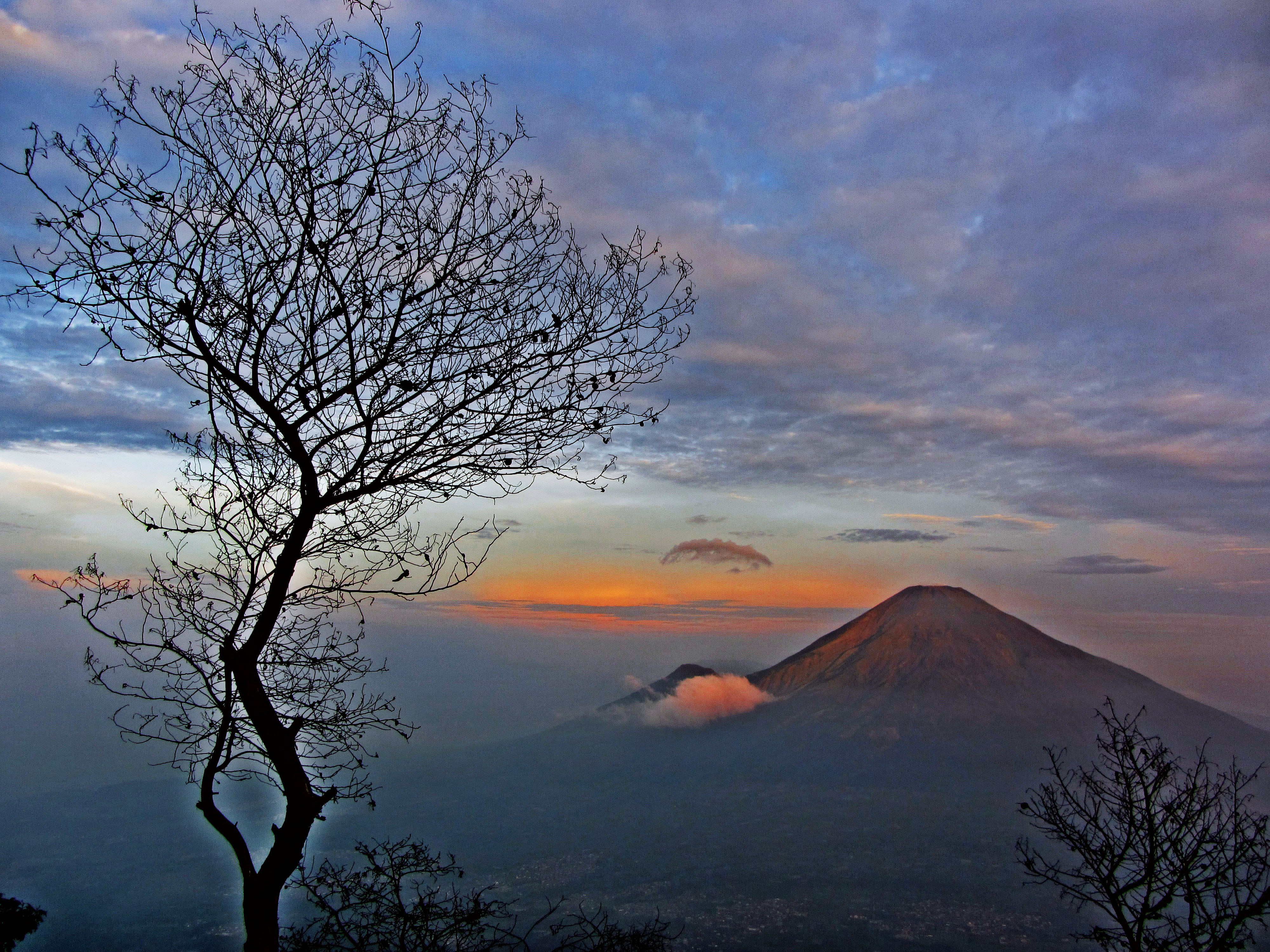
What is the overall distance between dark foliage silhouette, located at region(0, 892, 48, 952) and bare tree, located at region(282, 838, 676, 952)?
2159 cm

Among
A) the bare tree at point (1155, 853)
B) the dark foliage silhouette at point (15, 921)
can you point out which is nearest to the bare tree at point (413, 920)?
the bare tree at point (1155, 853)

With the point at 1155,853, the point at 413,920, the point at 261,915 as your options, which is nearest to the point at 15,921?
the point at 413,920

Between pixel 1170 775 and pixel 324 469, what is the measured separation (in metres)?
13.3

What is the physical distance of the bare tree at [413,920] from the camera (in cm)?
405

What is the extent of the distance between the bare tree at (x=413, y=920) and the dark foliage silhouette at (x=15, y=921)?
850 inches

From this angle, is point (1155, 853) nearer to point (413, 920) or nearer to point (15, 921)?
point (413, 920)

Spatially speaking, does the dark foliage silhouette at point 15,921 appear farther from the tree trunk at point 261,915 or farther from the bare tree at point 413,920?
the tree trunk at point 261,915

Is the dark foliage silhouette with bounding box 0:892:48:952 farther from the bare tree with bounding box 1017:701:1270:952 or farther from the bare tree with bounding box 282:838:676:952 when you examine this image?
the bare tree with bounding box 1017:701:1270:952

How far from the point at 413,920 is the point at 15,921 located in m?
24.5

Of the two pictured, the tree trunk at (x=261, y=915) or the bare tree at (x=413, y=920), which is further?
the bare tree at (x=413, y=920)

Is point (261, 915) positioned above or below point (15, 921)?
above

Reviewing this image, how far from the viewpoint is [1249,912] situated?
28.9 feet

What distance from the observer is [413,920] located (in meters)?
4.20

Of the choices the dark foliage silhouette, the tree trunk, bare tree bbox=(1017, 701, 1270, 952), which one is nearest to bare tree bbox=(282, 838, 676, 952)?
the tree trunk
